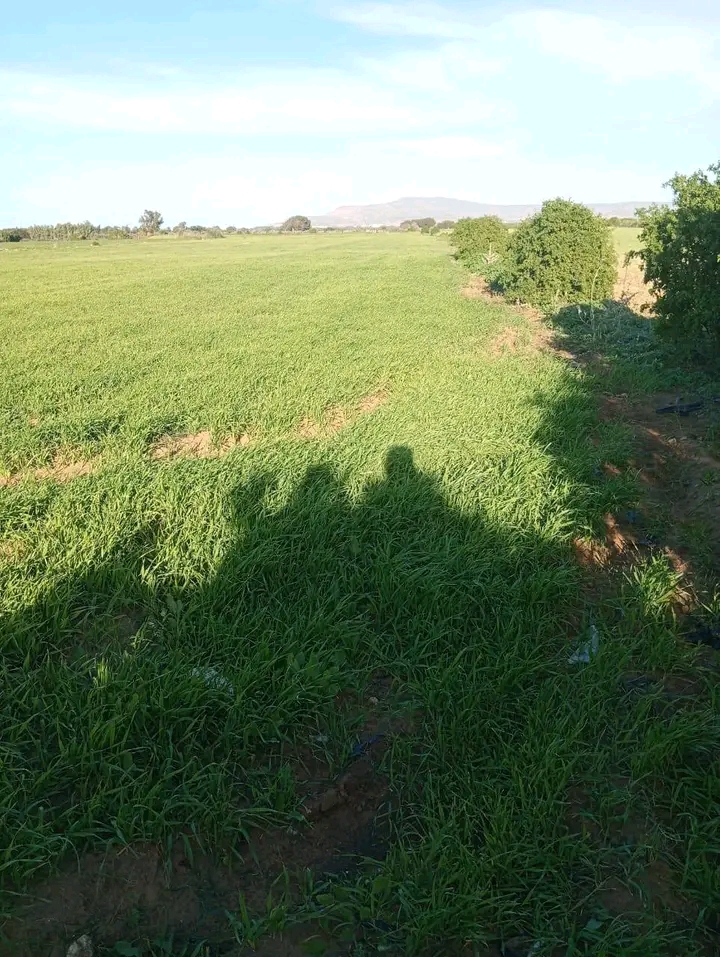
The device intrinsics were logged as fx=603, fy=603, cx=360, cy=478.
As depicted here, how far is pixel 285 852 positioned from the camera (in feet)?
8.02

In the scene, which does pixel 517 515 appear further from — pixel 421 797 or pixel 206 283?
pixel 206 283

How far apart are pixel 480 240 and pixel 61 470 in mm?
31469

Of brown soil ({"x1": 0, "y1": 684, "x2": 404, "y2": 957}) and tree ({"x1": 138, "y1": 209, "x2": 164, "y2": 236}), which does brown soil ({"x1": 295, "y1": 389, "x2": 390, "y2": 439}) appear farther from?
tree ({"x1": 138, "y1": 209, "x2": 164, "y2": 236})

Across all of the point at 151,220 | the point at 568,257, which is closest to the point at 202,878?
the point at 568,257

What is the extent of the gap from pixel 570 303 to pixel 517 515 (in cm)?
1374

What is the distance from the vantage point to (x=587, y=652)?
3480 millimetres

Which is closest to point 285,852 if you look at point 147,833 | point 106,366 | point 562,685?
point 147,833

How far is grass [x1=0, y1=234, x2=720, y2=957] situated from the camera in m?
2.28

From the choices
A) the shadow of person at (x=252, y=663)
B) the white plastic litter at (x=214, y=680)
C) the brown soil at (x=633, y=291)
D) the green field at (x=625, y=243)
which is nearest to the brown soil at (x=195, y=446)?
the shadow of person at (x=252, y=663)

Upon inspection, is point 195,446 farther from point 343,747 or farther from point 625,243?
point 625,243

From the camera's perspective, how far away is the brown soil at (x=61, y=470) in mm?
5617

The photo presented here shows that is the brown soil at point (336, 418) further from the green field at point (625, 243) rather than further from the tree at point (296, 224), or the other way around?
the tree at point (296, 224)

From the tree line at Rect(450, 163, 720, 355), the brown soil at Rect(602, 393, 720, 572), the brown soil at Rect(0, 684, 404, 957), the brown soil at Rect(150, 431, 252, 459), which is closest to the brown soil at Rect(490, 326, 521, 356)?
the tree line at Rect(450, 163, 720, 355)

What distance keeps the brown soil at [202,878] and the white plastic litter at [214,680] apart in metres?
0.52
